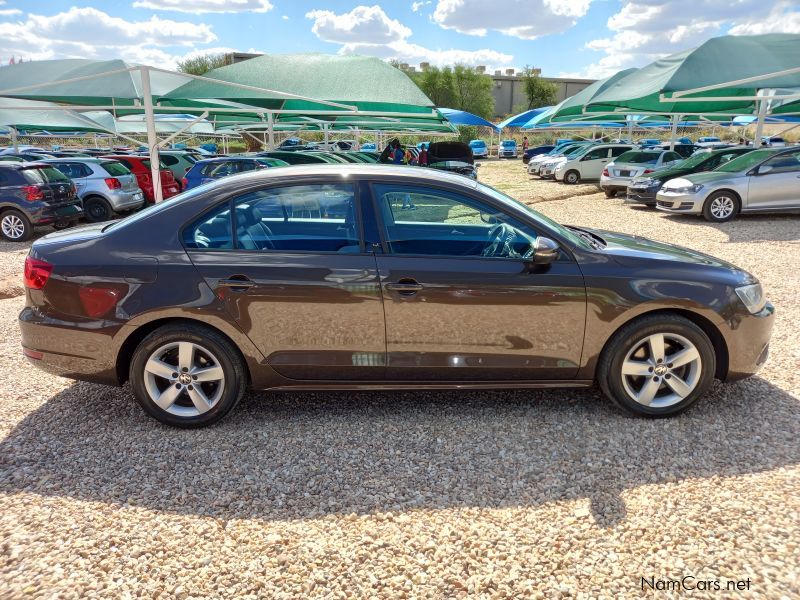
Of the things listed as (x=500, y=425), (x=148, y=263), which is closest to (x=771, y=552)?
(x=500, y=425)

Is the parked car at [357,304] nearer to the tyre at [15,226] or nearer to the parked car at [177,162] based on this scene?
the tyre at [15,226]

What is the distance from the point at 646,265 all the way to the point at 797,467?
4.52 ft

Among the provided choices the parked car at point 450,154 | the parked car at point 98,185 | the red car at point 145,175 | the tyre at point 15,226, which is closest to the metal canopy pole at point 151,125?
the tyre at point 15,226

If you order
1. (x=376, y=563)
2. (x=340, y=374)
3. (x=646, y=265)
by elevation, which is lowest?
(x=376, y=563)

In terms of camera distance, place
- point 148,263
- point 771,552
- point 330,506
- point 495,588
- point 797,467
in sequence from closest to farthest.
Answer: point 495,588
point 771,552
point 330,506
point 797,467
point 148,263

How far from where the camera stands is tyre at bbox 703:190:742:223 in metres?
12.2

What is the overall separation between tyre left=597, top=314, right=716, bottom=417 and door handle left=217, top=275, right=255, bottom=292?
224 cm

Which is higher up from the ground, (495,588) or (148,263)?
(148,263)

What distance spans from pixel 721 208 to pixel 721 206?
1.7 inches

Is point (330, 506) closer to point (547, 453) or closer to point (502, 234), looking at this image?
point (547, 453)

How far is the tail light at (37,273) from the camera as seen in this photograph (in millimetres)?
3537

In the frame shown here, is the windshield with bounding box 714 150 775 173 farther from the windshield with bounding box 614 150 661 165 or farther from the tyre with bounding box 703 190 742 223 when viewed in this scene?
the windshield with bounding box 614 150 661 165

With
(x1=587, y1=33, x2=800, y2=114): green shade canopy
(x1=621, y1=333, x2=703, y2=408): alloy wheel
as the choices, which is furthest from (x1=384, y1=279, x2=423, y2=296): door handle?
(x1=587, y1=33, x2=800, y2=114): green shade canopy

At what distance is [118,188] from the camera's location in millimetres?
13523
